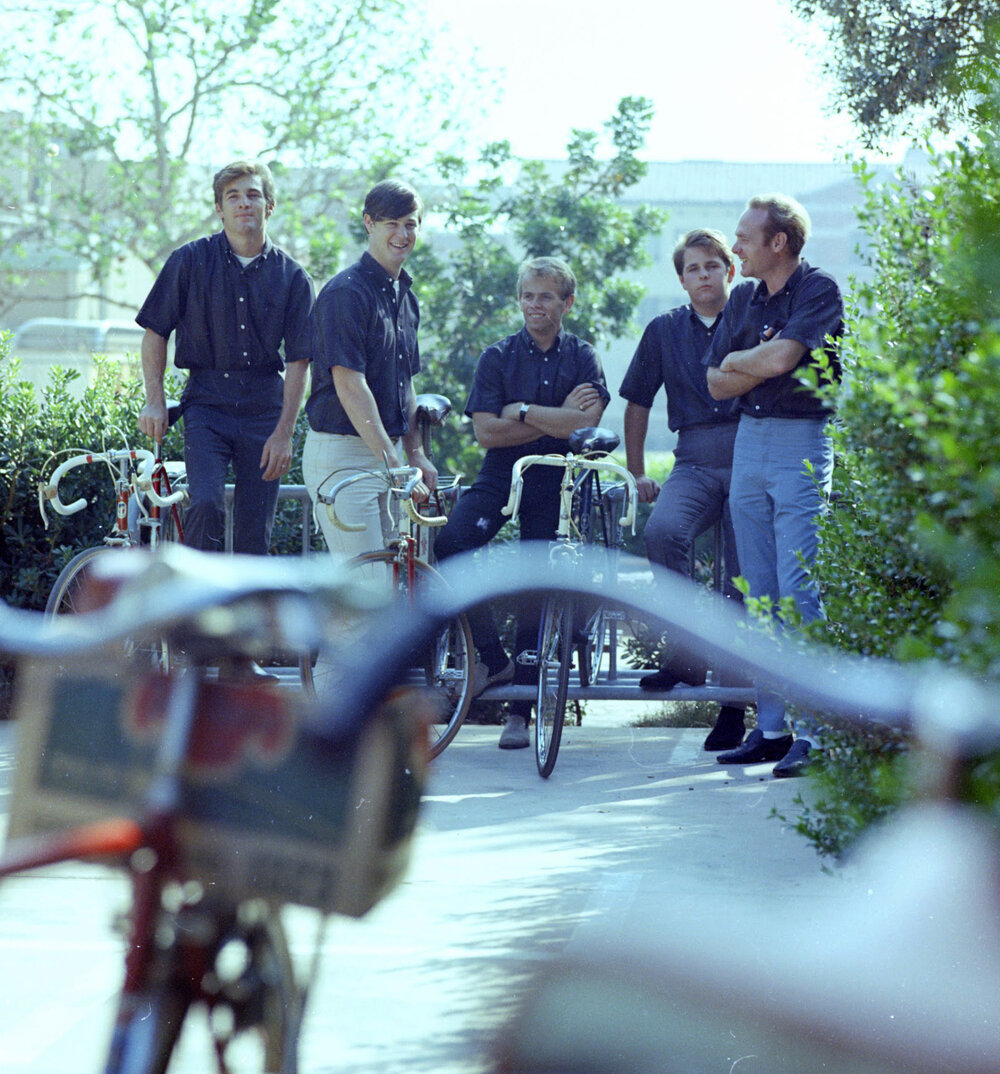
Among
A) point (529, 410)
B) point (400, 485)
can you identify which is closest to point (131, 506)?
point (400, 485)

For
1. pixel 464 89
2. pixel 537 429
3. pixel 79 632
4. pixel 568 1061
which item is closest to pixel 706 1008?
pixel 568 1061

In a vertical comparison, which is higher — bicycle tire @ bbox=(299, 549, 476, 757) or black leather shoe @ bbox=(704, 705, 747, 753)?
bicycle tire @ bbox=(299, 549, 476, 757)

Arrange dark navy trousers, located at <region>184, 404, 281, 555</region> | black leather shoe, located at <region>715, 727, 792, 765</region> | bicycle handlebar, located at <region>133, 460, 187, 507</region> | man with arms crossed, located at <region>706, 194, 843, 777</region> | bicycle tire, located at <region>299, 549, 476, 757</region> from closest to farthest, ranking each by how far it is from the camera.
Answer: bicycle tire, located at <region>299, 549, 476, 757</region> < man with arms crossed, located at <region>706, 194, 843, 777</region> < bicycle handlebar, located at <region>133, 460, 187, 507</region> < black leather shoe, located at <region>715, 727, 792, 765</region> < dark navy trousers, located at <region>184, 404, 281, 555</region>

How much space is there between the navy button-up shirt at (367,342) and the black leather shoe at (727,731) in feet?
5.89

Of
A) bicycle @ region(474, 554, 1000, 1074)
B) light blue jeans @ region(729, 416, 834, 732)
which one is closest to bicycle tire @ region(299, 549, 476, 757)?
bicycle @ region(474, 554, 1000, 1074)

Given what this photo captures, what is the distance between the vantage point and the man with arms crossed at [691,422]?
5898 mm

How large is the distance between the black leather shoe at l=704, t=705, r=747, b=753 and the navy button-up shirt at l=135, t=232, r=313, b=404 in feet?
7.51

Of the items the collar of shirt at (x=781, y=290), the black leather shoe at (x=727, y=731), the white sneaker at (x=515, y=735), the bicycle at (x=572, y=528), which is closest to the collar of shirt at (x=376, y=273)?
the bicycle at (x=572, y=528)

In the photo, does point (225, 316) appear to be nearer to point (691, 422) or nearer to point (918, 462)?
point (691, 422)

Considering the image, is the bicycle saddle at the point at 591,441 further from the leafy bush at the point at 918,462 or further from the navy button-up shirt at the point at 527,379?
the leafy bush at the point at 918,462

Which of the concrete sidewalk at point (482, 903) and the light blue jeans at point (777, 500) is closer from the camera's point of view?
the concrete sidewalk at point (482, 903)

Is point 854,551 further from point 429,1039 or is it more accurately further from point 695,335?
point 695,335

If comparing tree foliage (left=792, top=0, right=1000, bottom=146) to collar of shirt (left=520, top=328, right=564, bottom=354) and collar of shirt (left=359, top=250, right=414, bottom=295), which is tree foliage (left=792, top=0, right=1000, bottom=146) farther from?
collar of shirt (left=359, top=250, right=414, bottom=295)

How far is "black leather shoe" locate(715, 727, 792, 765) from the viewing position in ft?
18.7
